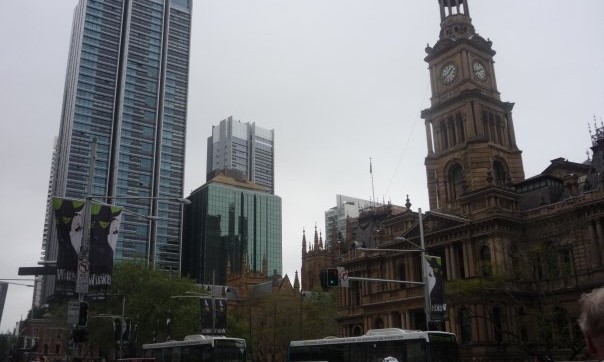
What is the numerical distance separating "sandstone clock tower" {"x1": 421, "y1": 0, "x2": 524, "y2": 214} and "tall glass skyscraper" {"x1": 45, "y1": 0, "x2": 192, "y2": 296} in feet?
282

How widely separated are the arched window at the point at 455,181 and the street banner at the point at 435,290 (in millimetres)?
34583

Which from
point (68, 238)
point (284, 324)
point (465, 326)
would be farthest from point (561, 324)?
point (68, 238)

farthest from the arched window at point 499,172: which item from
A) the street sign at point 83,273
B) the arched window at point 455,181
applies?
the street sign at point 83,273

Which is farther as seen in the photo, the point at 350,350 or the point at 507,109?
the point at 507,109

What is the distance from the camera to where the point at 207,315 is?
50812mm

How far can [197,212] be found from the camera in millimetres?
168250

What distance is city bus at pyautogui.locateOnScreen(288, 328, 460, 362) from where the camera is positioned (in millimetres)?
31828

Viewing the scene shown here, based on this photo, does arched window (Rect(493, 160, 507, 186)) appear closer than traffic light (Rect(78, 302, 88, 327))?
No

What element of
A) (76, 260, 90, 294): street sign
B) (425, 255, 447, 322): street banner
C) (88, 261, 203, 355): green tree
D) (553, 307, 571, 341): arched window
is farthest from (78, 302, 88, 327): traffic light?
(88, 261, 203, 355): green tree

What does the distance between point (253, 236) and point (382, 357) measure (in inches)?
5492

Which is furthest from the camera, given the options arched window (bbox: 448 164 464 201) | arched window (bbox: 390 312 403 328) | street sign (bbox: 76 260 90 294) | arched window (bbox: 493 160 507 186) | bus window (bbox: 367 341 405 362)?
arched window (bbox: 448 164 464 201)

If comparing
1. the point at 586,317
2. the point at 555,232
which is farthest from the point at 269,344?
the point at 586,317

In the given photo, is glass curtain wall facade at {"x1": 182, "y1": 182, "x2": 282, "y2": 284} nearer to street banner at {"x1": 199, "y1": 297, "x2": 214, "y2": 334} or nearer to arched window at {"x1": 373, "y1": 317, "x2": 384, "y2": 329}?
arched window at {"x1": 373, "y1": 317, "x2": 384, "y2": 329}

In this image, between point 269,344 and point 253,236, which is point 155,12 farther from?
point 269,344
